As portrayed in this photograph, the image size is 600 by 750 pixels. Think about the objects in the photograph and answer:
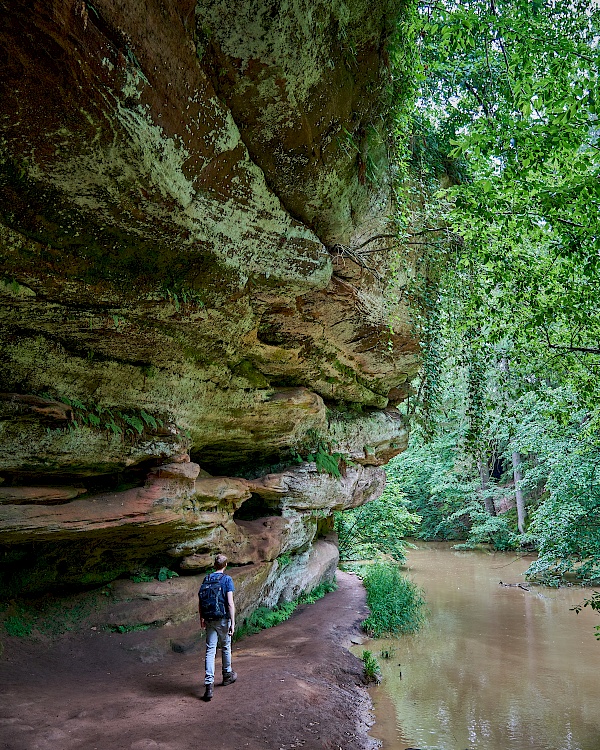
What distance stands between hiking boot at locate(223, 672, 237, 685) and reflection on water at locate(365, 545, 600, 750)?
2.11 meters

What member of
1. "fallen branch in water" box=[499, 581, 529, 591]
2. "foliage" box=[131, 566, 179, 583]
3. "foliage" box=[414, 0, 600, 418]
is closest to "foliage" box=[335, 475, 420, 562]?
"fallen branch in water" box=[499, 581, 529, 591]

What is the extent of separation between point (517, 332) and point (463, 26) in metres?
4.65

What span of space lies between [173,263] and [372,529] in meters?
15.2

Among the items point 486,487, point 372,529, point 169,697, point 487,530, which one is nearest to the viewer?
point 169,697

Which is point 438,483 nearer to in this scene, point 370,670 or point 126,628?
point 370,670

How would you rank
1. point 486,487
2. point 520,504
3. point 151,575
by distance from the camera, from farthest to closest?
point 486,487, point 520,504, point 151,575

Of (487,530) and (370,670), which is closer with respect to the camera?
(370,670)

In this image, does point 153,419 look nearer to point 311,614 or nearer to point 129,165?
point 129,165

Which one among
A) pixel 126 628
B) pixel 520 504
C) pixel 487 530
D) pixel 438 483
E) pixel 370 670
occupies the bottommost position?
pixel 370 670

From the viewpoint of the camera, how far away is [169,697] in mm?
6211

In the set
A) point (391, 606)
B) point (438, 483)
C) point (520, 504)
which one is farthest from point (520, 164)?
point (438, 483)

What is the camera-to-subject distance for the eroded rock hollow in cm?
397

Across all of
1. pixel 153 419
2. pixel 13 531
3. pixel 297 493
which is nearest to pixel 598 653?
pixel 297 493

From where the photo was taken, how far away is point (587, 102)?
5.65 meters
